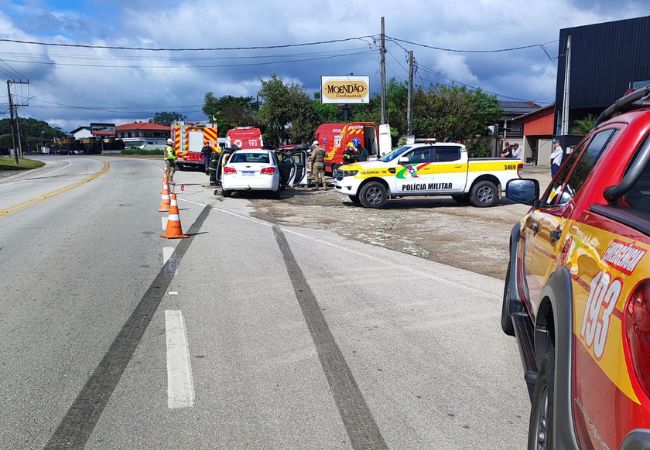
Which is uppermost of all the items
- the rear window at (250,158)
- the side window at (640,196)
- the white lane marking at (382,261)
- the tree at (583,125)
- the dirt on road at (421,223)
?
the tree at (583,125)

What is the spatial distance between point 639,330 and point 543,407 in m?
1.11

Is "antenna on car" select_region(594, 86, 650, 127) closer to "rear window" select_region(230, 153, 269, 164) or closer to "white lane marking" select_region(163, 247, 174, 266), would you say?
"white lane marking" select_region(163, 247, 174, 266)

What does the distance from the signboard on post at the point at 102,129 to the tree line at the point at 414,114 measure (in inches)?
3337

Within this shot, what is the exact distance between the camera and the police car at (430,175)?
55.2ft

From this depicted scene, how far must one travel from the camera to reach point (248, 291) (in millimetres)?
7121

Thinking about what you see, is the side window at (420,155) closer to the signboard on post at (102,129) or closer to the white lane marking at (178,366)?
the white lane marking at (178,366)

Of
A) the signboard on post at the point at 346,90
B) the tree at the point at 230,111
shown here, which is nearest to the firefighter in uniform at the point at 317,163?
the signboard on post at the point at 346,90

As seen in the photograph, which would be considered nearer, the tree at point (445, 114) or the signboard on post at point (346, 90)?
the tree at point (445, 114)

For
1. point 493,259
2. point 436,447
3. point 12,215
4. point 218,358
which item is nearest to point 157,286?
point 218,358

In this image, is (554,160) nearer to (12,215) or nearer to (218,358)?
(12,215)

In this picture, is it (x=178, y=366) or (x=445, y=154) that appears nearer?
(x=178, y=366)

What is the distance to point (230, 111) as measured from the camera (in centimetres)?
7450

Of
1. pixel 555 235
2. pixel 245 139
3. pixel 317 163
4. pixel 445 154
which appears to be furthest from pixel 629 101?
pixel 245 139

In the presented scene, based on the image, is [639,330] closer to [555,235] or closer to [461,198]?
[555,235]
